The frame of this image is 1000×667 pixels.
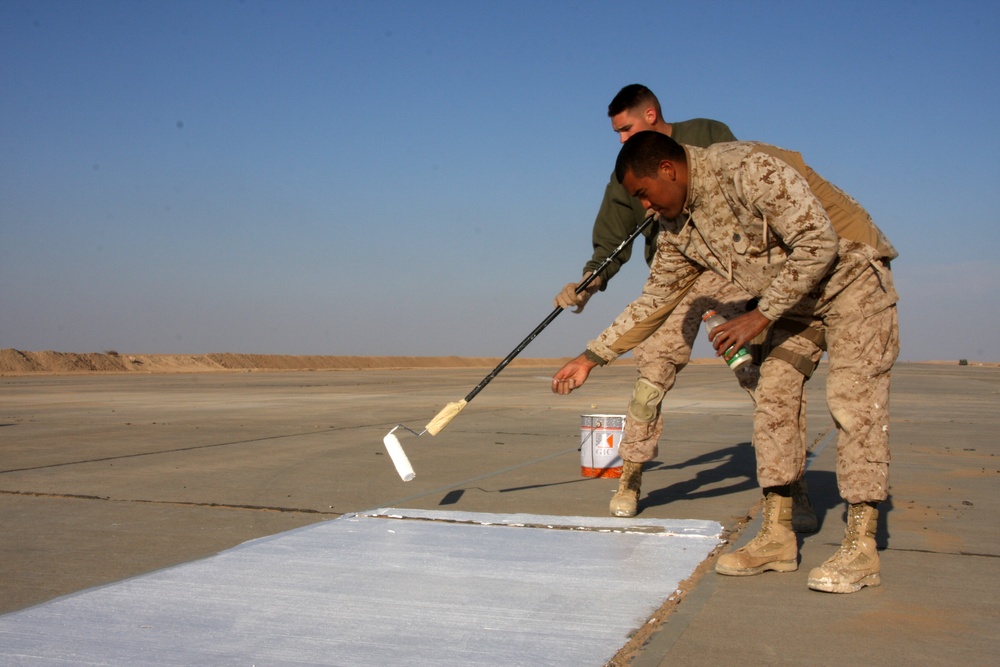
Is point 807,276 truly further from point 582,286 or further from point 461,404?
point 461,404

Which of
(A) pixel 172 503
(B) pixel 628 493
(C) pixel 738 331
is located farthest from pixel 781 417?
(A) pixel 172 503

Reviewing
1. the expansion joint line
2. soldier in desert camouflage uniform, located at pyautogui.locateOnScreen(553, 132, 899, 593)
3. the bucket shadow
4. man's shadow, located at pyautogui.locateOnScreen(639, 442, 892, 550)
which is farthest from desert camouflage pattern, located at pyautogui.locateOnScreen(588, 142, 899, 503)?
the expansion joint line

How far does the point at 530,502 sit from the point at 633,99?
7.32 feet

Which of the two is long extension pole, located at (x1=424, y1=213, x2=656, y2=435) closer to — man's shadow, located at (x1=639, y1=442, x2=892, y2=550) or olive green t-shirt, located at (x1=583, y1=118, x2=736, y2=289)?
olive green t-shirt, located at (x1=583, y1=118, x2=736, y2=289)

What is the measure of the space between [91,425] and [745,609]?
8522 millimetres

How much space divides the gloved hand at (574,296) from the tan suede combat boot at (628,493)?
88cm

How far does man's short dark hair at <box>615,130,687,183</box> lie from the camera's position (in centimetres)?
362

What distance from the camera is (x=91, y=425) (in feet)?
32.7

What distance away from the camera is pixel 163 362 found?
49.2m

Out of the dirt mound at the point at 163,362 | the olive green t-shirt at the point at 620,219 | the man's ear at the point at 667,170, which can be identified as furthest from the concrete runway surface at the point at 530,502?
the dirt mound at the point at 163,362

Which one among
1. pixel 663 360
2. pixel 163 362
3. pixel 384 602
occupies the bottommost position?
pixel 163 362

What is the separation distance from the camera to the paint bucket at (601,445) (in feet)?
20.2

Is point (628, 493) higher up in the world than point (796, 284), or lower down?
lower down

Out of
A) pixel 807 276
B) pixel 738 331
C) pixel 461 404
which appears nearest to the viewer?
pixel 807 276
